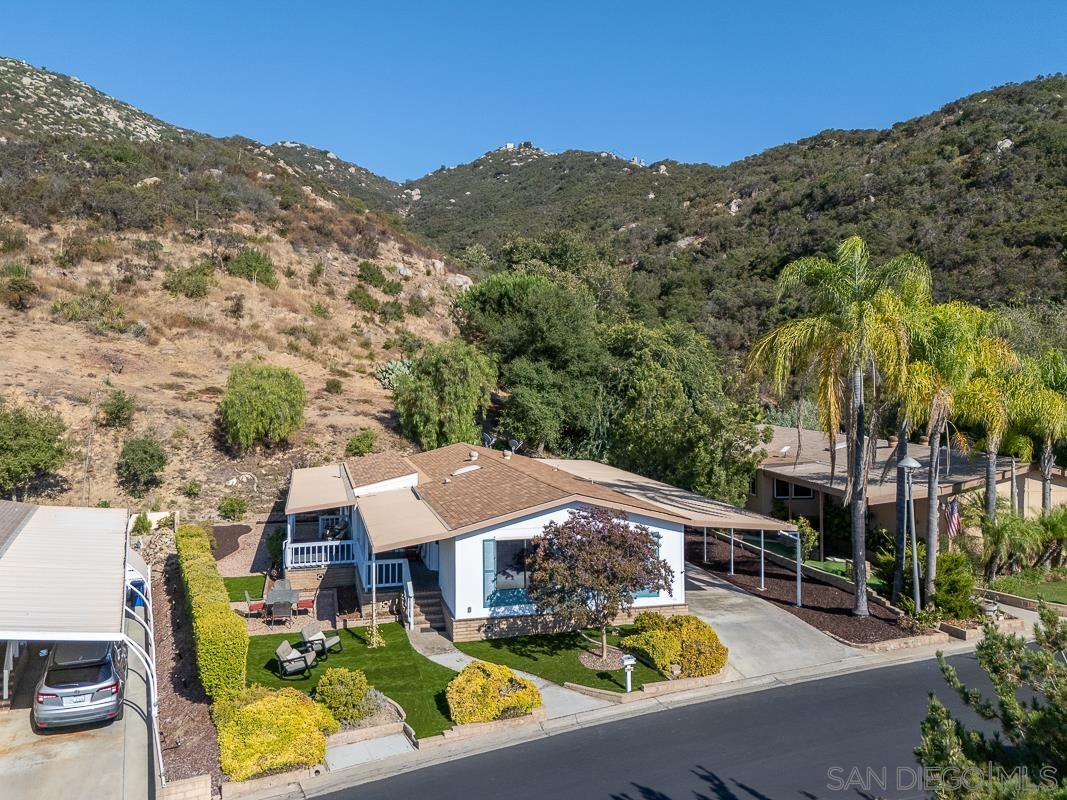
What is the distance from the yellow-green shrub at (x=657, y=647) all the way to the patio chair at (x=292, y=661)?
6.49 m

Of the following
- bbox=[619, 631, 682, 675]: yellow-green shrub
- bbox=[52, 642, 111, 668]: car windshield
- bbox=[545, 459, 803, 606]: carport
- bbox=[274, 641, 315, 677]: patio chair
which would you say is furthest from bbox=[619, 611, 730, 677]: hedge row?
bbox=[52, 642, 111, 668]: car windshield

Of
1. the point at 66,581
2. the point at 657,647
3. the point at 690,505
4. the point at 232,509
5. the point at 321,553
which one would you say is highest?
the point at 690,505

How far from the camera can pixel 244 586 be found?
2033cm

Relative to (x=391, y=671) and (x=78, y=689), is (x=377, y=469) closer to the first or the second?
(x=391, y=671)

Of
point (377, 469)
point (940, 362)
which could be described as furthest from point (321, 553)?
point (940, 362)

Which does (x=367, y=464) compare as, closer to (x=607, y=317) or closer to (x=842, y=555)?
(x=842, y=555)

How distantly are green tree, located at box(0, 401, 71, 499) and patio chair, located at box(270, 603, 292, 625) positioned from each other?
12035 millimetres

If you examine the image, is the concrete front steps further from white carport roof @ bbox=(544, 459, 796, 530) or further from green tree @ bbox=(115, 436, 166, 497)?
green tree @ bbox=(115, 436, 166, 497)

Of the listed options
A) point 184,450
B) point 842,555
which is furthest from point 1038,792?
point 184,450

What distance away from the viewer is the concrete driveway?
15.1 meters

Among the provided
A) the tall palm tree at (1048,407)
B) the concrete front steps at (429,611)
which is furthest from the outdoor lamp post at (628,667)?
the tall palm tree at (1048,407)

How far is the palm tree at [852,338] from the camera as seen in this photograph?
1581cm

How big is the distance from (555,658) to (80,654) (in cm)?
881

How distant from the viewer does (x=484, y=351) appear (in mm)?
38500
